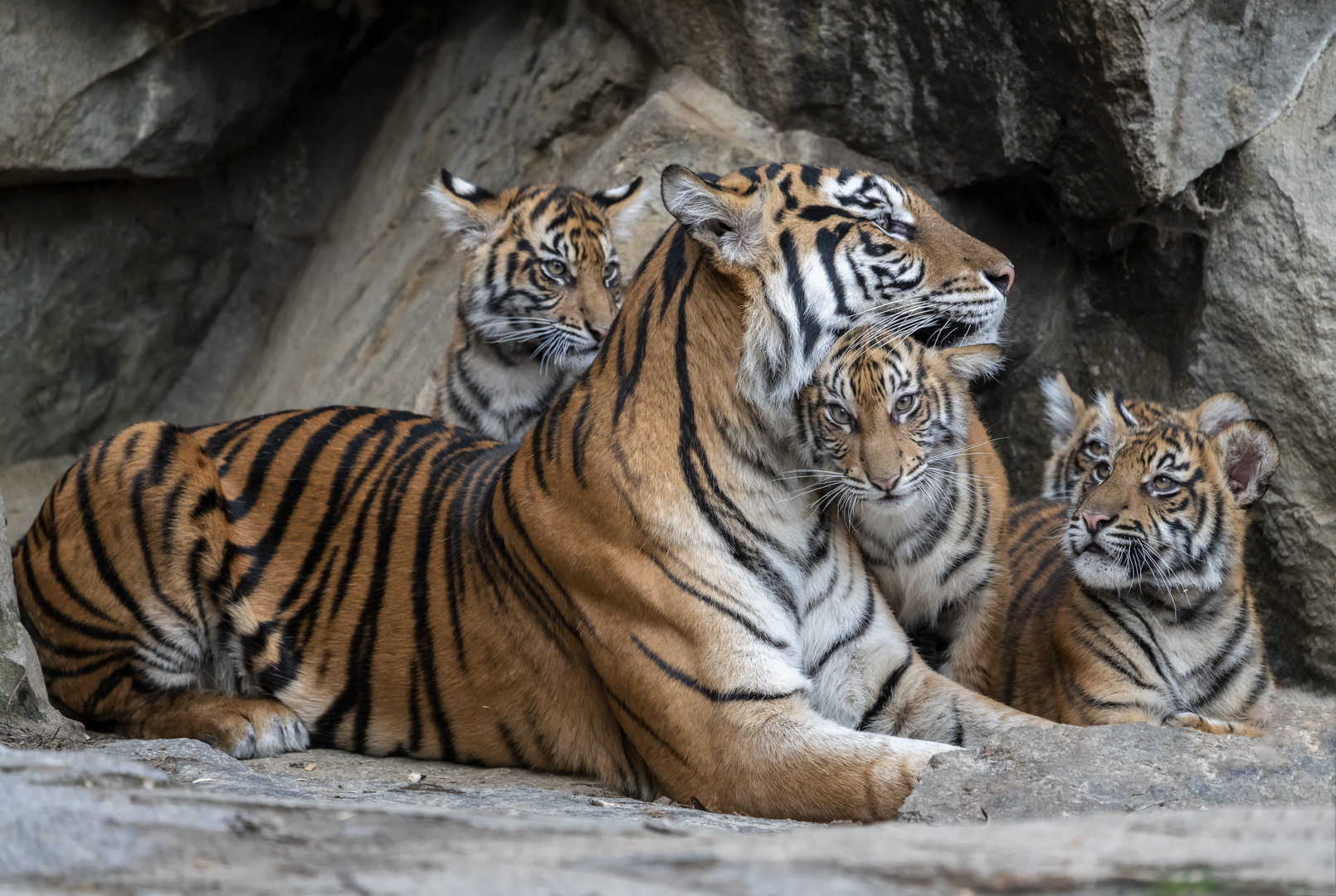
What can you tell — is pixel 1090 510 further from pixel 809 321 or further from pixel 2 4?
pixel 2 4

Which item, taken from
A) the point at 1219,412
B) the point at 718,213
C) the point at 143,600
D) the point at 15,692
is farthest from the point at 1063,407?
the point at 15,692

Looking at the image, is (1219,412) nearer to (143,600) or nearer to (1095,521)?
(1095,521)

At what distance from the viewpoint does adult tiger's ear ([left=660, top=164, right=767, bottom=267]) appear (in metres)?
2.85

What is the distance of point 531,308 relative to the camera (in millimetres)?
5039

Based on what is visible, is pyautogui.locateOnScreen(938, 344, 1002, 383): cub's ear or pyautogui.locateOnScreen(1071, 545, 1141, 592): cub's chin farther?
pyautogui.locateOnScreen(938, 344, 1002, 383): cub's ear

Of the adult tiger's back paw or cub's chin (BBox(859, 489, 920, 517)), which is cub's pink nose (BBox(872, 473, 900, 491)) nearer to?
cub's chin (BBox(859, 489, 920, 517))

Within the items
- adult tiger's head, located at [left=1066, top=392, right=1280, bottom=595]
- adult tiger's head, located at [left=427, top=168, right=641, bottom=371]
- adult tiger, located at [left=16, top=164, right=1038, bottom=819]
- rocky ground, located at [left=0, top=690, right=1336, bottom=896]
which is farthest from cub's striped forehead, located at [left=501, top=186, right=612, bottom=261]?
rocky ground, located at [left=0, top=690, right=1336, bottom=896]

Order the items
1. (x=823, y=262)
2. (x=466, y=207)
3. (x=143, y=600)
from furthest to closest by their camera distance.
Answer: (x=466, y=207) → (x=143, y=600) → (x=823, y=262)

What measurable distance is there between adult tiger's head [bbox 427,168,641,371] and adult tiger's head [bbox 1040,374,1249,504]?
5.65ft

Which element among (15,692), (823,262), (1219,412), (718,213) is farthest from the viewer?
(1219,412)

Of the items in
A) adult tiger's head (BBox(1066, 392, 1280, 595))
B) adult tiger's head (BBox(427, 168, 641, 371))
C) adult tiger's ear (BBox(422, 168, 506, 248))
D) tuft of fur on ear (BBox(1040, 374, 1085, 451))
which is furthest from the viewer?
adult tiger's ear (BBox(422, 168, 506, 248))

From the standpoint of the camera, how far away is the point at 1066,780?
8.41 feet

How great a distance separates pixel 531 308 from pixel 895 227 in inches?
85.1

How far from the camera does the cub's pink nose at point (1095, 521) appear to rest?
10.4 ft
